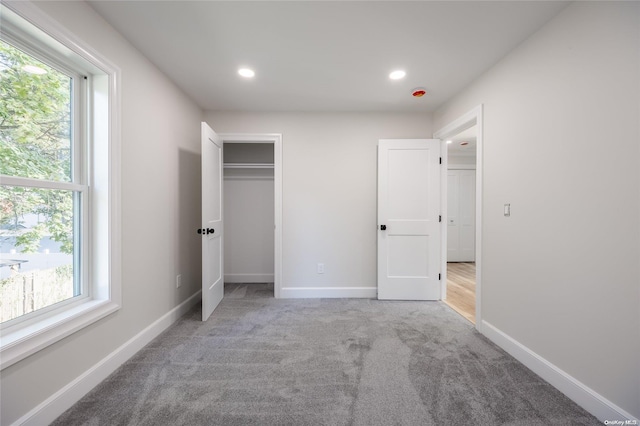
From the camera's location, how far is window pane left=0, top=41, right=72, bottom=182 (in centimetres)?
123

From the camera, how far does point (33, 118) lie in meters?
1.35

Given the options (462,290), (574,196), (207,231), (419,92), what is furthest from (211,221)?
(462,290)

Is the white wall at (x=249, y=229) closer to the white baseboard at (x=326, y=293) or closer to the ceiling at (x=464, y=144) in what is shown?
the white baseboard at (x=326, y=293)

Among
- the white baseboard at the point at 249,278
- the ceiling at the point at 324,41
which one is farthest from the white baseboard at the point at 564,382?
A: the white baseboard at the point at 249,278

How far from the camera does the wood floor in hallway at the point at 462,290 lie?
2736 mm

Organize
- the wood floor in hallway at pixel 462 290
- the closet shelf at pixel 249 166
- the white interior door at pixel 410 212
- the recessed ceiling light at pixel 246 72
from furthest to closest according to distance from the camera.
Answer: the closet shelf at pixel 249 166 → the white interior door at pixel 410 212 → the wood floor in hallway at pixel 462 290 → the recessed ceiling light at pixel 246 72

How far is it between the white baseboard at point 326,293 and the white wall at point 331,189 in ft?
0.08

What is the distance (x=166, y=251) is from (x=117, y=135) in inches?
42.8

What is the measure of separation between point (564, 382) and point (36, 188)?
3.30m

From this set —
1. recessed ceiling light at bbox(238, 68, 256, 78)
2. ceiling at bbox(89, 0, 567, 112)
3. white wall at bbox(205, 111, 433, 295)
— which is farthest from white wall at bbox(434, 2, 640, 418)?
recessed ceiling light at bbox(238, 68, 256, 78)

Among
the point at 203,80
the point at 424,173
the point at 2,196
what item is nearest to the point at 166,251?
the point at 2,196

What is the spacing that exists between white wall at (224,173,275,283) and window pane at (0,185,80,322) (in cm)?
218

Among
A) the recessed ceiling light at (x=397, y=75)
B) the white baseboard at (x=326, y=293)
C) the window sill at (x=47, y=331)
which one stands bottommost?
the white baseboard at (x=326, y=293)

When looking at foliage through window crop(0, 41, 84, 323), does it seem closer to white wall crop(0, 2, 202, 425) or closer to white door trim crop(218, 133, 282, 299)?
white wall crop(0, 2, 202, 425)
